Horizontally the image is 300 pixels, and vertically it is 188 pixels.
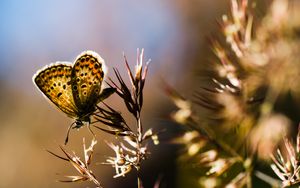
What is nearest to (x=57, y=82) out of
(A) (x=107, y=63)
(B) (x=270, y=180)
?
(B) (x=270, y=180)

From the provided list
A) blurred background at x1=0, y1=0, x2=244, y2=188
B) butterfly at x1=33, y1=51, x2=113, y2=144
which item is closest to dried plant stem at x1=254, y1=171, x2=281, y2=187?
butterfly at x1=33, y1=51, x2=113, y2=144

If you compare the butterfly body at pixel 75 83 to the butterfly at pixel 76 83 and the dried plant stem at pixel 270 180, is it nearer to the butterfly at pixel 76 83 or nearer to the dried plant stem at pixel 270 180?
the butterfly at pixel 76 83

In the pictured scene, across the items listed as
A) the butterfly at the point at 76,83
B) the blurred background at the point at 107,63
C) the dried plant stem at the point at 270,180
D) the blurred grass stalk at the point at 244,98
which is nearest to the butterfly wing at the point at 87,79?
the butterfly at the point at 76,83

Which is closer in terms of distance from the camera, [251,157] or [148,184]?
[251,157]

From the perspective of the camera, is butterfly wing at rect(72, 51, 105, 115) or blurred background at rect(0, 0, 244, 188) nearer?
butterfly wing at rect(72, 51, 105, 115)

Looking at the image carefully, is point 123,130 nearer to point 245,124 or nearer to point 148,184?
point 245,124

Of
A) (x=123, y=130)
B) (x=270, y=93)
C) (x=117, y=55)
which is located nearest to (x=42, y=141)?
(x=117, y=55)

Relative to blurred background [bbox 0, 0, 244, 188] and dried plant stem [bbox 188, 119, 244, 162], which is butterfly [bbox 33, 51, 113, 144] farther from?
blurred background [bbox 0, 0, 244, 188]
